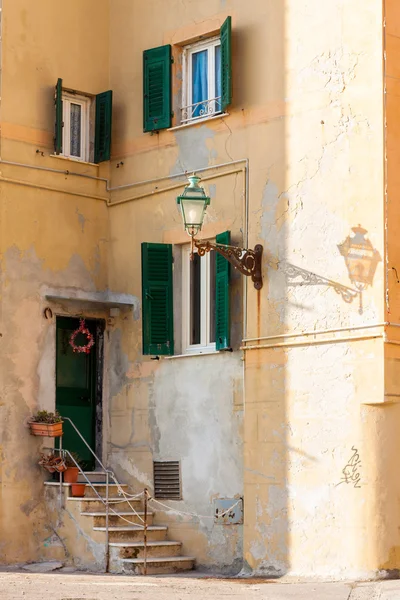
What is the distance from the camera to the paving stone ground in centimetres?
1380

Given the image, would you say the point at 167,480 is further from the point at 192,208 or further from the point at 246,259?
the point at 192,208

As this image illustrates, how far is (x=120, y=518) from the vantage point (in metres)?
17.6

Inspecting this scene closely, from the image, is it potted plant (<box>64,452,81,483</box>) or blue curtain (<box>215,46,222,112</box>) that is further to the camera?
blue curtain (<box>215,46,222,112</box>)

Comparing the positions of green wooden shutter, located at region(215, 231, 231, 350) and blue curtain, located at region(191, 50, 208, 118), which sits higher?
blue curtain, located at region(191, 50, 208, 118)

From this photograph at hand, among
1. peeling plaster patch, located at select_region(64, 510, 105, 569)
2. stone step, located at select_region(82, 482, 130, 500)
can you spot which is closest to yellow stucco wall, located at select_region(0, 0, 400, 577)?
stone step, located at select_region(82, 482, 130, 500)

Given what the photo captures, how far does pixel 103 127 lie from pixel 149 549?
6301 millimetres

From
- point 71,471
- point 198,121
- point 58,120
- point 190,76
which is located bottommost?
point 71,471

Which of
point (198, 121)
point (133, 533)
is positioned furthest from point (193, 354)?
point (198, 121)

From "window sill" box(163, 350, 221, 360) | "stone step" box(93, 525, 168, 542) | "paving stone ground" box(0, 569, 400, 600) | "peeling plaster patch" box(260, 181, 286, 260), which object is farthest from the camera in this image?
"window sill" box(163, 350, 221, 360)

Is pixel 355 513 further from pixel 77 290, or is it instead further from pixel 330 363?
pixel 77 290

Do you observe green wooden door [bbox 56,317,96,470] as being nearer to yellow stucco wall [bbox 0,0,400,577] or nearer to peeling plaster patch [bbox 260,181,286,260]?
yellow stucco wall [bbox 0,0,400,577]

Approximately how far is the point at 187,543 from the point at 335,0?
7396mm

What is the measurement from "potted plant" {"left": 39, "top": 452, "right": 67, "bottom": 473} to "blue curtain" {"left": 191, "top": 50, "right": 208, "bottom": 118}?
5227 mm

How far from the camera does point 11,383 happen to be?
1786 cm
